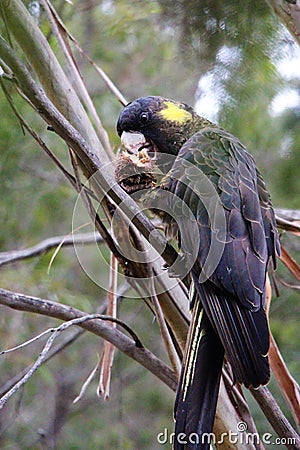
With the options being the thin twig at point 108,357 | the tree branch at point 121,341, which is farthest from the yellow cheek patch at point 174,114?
the tree branch at point 121,341

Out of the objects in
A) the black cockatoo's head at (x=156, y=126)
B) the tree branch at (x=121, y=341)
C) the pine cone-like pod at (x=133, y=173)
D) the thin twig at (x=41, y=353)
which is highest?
the black cockatoo's head at (x=156, y=126)

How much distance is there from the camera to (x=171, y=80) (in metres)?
3.00

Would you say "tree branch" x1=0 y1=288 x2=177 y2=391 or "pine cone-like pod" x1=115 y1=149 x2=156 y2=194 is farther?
"pine cone-like pod" x1=115 y1=149 x2=156 y2=194

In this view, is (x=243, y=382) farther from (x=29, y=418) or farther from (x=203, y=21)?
(x=29, y=418)

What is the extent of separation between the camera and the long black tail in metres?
1.11

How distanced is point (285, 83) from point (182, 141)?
685 mm

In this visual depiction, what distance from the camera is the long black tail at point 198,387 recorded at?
1.11 metres

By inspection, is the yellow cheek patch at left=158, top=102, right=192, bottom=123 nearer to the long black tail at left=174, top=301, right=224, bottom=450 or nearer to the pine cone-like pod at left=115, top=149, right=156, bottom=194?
the pine cone-like pod at left=115, top=149, right=156, bottom=194

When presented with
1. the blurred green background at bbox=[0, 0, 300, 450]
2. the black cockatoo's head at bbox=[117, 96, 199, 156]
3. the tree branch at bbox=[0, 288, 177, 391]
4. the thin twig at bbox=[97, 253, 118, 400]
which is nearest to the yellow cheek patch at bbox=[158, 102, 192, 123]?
the black cockatoo's head at bbox=[117, 96, 199, 156]

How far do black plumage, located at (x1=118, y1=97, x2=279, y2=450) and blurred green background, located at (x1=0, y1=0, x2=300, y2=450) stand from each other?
34 cm

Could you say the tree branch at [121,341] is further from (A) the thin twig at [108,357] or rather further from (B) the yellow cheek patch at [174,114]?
(B) the yellow cheek patch at [174,114]

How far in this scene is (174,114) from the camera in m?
1.80

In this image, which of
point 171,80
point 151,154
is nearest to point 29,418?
point 171,80

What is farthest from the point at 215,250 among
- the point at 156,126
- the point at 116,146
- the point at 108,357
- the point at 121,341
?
the point at 116,146
